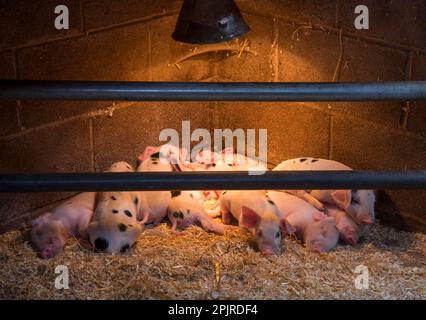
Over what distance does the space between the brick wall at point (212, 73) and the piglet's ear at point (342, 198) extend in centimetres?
36

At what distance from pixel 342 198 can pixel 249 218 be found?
0.55 m

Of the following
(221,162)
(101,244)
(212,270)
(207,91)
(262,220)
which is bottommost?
(212,270)

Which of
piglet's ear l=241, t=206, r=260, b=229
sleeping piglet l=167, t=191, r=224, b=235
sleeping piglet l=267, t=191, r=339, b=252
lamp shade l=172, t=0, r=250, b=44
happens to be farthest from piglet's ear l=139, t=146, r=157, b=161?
lamp shade l=172, t=0, r=250, b=44

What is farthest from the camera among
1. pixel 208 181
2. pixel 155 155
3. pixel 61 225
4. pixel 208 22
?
pixel 155 155

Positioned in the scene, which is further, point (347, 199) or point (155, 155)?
point (155, 155)

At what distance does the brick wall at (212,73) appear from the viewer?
3.79 metres

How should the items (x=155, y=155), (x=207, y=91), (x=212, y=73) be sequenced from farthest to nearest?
1. (x=212, y=73)
2. (x=155, y=155)
3. (x=207, y=91)

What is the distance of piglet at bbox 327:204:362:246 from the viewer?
3754mm

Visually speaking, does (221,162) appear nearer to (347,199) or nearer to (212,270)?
(347,199)

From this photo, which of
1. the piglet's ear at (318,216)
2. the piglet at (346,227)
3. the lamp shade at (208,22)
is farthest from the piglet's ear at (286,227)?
the lamp shade at (208,22)

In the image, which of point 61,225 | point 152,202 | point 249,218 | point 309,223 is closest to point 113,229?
point 61,225

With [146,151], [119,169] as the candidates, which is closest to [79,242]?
[119,169]

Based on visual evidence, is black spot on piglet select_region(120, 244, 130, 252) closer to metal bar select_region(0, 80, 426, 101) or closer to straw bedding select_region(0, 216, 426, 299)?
straw bedding select_region(0, 216, 426, 299)

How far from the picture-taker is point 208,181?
9.18ft
